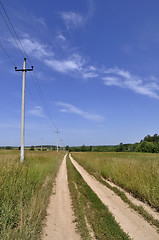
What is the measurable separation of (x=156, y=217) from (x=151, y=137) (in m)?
149

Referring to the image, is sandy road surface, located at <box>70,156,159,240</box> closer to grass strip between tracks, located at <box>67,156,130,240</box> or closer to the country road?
the country road

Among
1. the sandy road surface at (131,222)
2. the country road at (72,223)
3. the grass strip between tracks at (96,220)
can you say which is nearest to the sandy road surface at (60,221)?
the country road at (72,223)

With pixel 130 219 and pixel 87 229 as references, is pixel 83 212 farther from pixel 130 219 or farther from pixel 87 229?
pixel 130 219

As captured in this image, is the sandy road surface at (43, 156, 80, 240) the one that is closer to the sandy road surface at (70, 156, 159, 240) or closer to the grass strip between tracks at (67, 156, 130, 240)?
the grass strip between tracks at (67, 156, 130, 240)

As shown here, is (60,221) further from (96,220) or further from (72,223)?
(96,220)

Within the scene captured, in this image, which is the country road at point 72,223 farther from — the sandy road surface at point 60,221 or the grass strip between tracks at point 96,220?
the grass strip between tracks at point 96,220

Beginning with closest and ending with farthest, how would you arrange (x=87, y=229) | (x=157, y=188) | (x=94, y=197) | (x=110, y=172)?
(x=87, y=229)
(x=157, y=188)
(x=94, y=197)
(x=110, y=172)

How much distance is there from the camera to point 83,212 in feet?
16.8

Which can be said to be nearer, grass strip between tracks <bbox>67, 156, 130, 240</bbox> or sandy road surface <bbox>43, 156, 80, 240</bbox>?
grass strip between tracks <bbox>67, 156, 130, 240</bbox>

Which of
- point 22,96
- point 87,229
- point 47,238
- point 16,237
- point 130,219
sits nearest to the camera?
point 16,237

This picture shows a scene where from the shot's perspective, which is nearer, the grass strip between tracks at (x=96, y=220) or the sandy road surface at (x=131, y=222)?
the grass strip between tracks at (x=96, y=220)

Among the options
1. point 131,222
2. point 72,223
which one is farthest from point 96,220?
point 131,222

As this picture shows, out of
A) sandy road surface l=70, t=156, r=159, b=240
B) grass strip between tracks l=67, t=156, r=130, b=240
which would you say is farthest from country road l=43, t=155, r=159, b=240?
grass strip between tracks l=67, t=156, r=130, b=240

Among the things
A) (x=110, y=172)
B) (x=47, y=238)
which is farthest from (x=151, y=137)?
(x=47, y=238)
